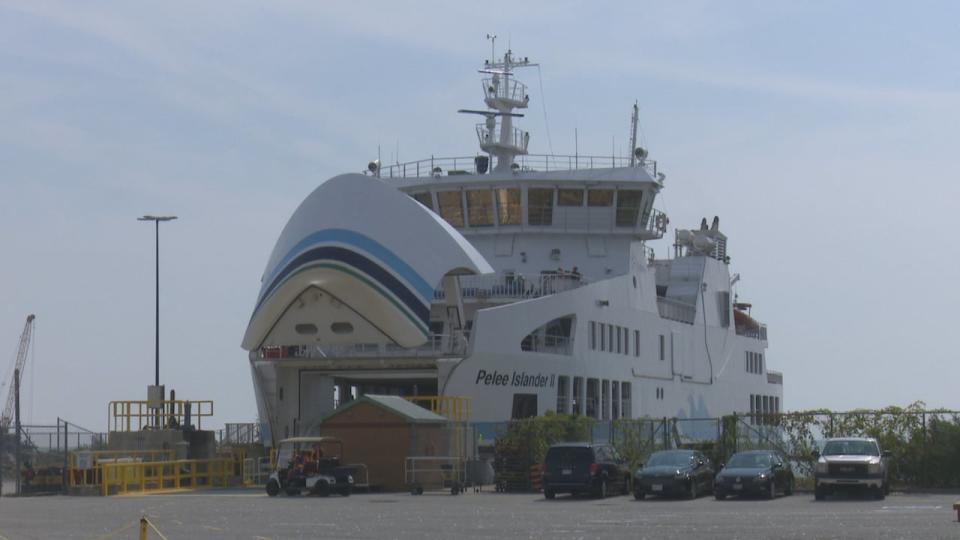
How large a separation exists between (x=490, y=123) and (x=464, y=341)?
15052 millimetres

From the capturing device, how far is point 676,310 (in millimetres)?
55688

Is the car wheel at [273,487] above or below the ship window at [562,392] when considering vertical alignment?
below

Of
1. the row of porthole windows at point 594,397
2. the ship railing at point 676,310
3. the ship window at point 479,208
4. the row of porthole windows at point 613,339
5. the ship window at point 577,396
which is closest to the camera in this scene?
the row of porthole windows at point 594,397

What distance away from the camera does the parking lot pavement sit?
23.4 meters

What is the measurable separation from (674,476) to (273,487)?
979cm

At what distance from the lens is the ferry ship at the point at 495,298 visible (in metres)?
41.0

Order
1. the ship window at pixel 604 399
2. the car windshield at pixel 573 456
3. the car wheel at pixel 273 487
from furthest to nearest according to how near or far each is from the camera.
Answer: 1. the ship window at pixel 604 399
2. the car wheel at pixel 273 487
3. the car windshield at pixel 573 456

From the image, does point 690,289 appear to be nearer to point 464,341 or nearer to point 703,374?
point 703,374

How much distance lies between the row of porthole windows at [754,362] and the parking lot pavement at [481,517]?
2971cm

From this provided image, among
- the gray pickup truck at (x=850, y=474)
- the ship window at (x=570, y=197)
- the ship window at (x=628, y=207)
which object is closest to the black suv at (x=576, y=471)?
the gray pickup truck at (x=850, y=474)

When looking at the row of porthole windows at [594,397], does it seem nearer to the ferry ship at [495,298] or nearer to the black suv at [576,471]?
the ferry ship at [495,298]

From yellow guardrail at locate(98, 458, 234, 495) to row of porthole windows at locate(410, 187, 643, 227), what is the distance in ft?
39.8

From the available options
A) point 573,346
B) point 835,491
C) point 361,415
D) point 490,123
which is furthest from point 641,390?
point 835,491

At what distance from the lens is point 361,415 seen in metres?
38.8
